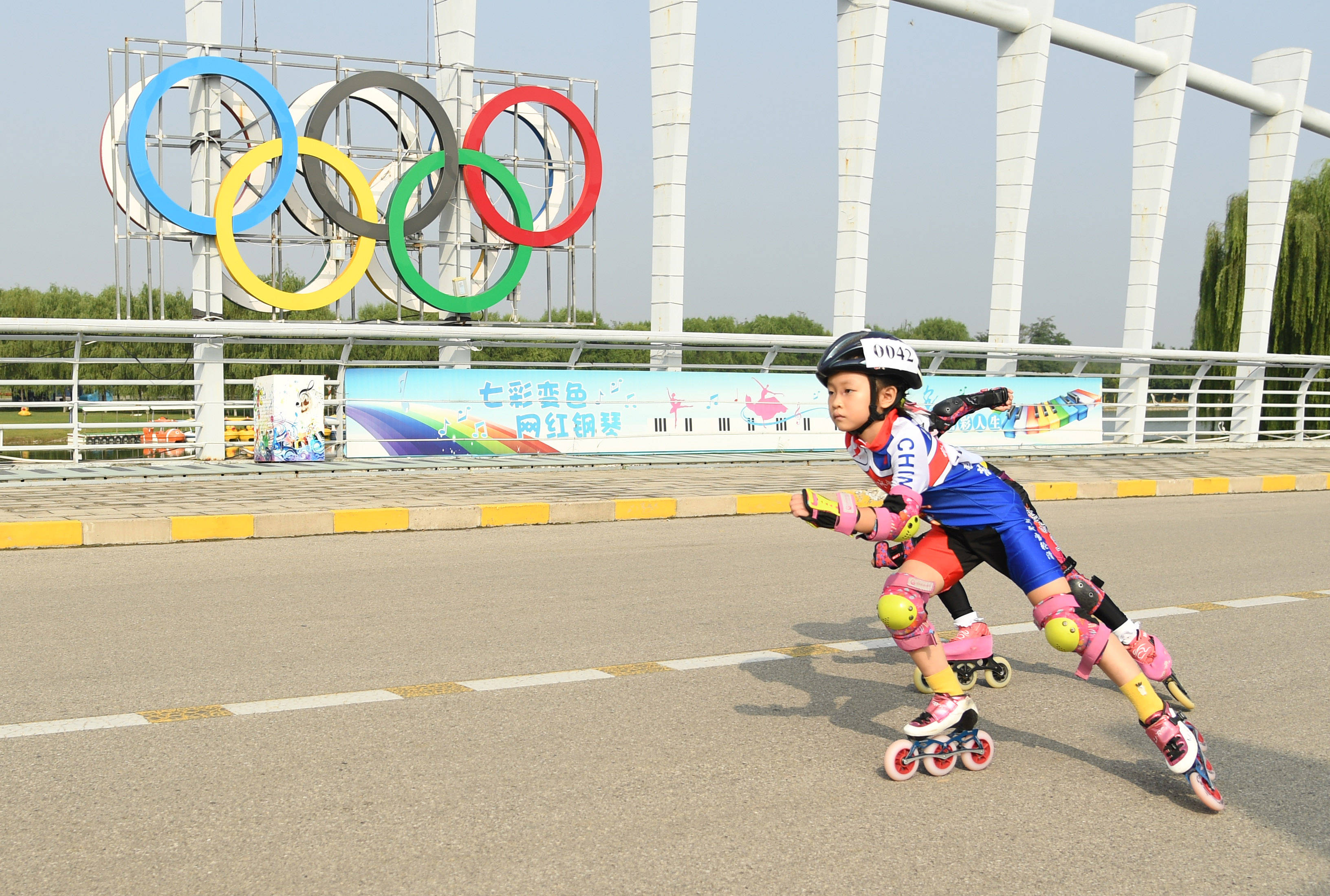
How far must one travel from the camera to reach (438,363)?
15.7 metres

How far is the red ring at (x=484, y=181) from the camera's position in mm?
17234

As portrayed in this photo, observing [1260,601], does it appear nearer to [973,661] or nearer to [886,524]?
[973,661]

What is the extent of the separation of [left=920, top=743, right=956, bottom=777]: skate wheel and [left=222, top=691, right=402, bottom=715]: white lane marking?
7.14ft

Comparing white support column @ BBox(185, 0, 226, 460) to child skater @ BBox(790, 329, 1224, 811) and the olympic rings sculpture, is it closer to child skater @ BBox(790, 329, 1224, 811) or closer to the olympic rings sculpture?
the olympic rings sculpture

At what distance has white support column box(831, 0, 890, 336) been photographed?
19.3m

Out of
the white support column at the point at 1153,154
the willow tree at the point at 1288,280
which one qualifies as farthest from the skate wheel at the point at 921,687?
the willow tree at the point at 1288,280

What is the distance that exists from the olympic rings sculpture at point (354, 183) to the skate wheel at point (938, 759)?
1351 centimetres

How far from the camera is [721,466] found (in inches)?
648

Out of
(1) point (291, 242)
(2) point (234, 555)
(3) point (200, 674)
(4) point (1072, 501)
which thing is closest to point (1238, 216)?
(4) point (1072, 501)

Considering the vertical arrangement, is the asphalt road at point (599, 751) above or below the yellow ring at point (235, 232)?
below

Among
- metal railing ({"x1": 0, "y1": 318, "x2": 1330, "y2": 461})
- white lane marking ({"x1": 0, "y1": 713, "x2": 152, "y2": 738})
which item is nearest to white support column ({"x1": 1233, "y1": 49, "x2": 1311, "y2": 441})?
metal railing ({"x1": 0, "y1": 318, "x2": 1330, "y2": 461})

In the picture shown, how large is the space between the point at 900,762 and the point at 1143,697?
823 mm

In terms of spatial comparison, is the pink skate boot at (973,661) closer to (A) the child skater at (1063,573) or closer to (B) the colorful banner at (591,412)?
(A) the child skater at (1063,573)

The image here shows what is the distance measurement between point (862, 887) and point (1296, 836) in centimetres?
147
